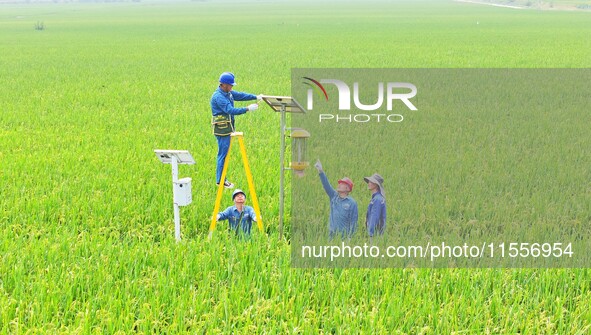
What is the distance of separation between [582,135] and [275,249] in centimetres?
752

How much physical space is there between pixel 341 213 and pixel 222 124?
1830 millimetres

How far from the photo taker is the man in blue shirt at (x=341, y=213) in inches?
200

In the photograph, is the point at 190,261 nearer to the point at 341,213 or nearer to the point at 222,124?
the point at 341,213

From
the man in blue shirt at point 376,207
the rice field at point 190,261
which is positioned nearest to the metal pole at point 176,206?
the rice field at point 190,261

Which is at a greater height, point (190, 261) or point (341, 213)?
point (341, 213)

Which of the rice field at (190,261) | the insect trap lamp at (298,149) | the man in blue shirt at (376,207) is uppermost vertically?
the insect trap lamp at (298,149)

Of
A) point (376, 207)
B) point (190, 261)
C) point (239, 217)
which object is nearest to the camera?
point (190, 261)

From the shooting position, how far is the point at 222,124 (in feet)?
20.3

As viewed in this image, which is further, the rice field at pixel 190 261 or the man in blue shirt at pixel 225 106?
the man in blue shirt at pixel 225 106

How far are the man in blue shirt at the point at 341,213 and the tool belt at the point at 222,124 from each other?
1.55 m

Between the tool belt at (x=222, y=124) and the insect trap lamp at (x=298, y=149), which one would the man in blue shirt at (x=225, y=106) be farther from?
the insect trap lamp at (x=298, y=149)

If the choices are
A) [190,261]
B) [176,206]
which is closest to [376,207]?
[190,261]

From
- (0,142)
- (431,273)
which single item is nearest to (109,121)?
(0,142)

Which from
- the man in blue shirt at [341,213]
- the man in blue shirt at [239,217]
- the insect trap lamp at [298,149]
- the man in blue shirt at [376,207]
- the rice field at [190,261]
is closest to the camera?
the rice field at [190,261]
